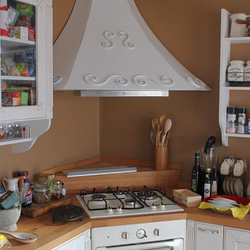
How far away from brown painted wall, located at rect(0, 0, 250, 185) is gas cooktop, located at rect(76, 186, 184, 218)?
42cm

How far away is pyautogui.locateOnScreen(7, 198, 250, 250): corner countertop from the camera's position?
5.50 feet

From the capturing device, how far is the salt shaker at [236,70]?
7.46 feet

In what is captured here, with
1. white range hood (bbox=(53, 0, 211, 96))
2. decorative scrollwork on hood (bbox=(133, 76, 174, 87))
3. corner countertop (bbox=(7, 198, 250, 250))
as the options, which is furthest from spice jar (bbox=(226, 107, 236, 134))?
corner countertop (bbox=(7, 198, 250, 250))

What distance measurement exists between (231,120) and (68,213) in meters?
1.29

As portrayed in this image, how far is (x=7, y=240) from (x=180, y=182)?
1.49 m

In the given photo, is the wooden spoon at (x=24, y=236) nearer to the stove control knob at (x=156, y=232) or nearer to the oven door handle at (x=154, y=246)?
the oven door handle at (x=154, y=246)

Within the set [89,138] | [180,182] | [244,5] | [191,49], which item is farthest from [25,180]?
[244,5]

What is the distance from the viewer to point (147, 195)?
2295mm

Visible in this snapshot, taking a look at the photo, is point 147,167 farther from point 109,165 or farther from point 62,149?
point 62,149

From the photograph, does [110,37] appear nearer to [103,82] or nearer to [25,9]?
[103,82]

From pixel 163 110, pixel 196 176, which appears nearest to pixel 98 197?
pixel 196 176

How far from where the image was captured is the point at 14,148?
2186mm

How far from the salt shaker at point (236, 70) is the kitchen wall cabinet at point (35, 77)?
122 centimetres

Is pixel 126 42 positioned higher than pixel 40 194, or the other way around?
pixel 126 42
